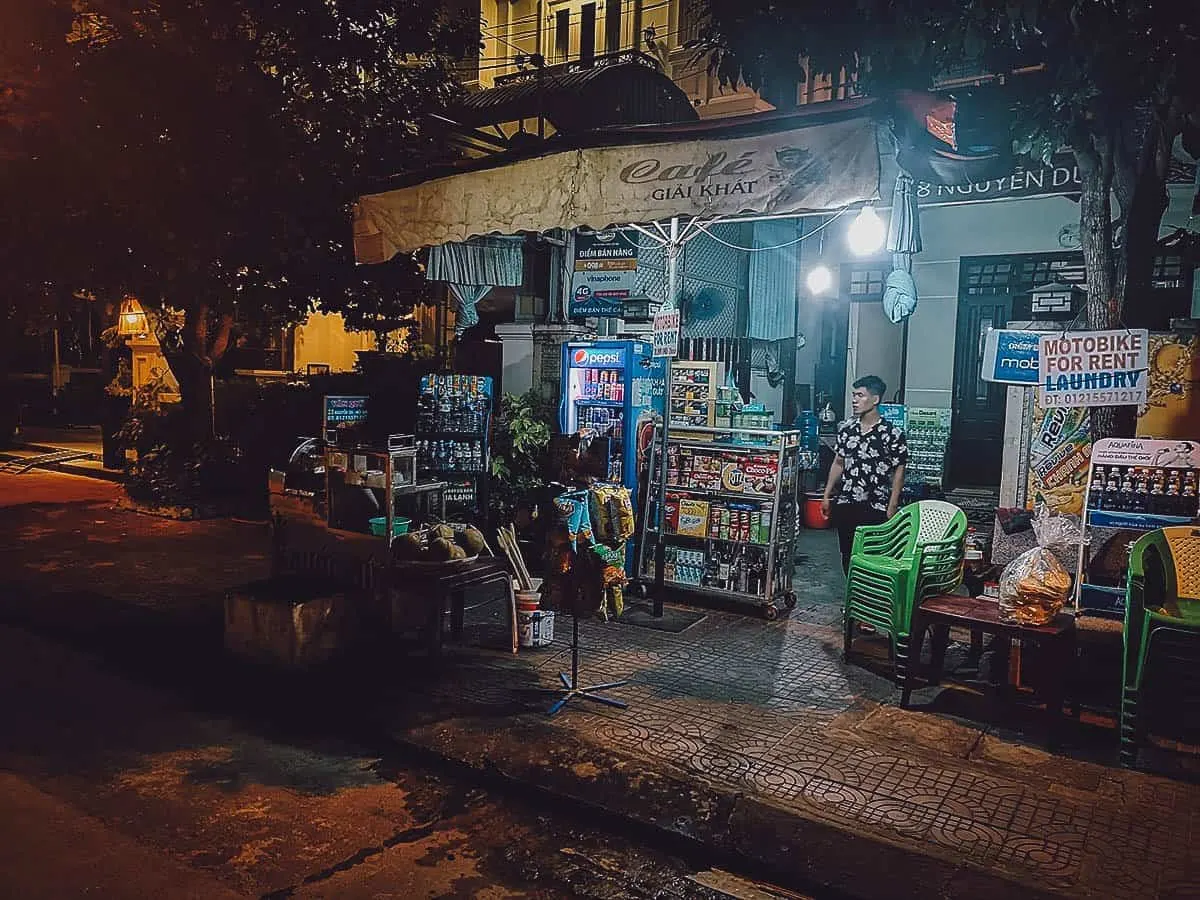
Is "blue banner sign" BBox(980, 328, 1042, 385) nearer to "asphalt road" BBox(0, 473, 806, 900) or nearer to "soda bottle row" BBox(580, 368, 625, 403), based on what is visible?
"soda bottle row" BBox(580, 368, 625, 403)

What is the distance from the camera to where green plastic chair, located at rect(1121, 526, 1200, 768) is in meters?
5.00

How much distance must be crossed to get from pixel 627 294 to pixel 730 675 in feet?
17.6

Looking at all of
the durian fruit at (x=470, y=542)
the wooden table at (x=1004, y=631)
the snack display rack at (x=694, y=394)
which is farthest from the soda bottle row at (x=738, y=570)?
the durian fruit at (x=470, y=542)

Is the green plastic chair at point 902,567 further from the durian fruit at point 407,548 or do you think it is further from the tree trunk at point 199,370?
the tree trunk at point 199,370

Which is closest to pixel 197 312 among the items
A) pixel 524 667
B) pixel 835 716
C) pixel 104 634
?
pixel 104 634

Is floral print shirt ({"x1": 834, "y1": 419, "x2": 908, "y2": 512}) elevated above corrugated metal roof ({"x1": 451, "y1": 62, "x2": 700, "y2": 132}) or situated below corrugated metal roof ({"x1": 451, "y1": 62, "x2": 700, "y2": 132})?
below

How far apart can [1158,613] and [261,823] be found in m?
5.24

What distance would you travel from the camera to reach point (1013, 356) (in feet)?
22.3

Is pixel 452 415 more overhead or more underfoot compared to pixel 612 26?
more underfoot

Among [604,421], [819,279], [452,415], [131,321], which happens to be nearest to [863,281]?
[819,279]

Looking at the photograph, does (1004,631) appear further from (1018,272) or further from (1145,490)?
(1018,272)

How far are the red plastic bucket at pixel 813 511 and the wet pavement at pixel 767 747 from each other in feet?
12.3

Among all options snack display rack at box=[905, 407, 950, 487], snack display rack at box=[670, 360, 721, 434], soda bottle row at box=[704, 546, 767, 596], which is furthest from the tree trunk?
snack display rack at box=[905, 407, 950, 487]

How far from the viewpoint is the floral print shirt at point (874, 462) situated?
25.0 ft
